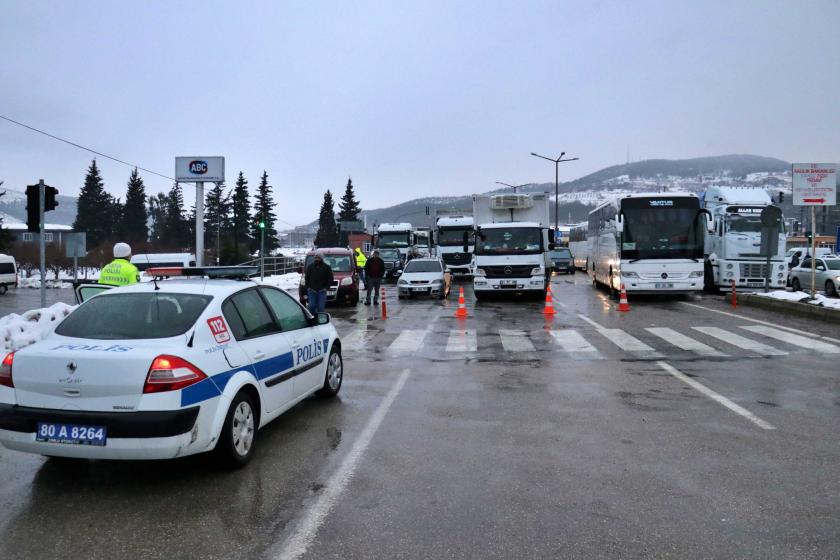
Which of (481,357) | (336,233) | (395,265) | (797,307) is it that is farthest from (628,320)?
(336,233)

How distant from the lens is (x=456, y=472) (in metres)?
4.92

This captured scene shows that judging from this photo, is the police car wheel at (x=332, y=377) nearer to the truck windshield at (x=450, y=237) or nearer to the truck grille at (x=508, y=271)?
the truck grille at (x=508, y=271)

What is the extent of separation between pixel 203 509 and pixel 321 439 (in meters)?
1.68

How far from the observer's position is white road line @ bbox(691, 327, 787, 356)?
1065 cm

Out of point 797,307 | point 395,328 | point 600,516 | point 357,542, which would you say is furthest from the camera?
point 797,307

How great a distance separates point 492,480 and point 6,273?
3243 cm

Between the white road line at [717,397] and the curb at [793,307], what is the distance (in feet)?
27.7

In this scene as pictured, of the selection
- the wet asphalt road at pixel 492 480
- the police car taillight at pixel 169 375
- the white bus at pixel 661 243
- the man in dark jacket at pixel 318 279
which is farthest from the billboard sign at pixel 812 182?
the police car taillight at pixel 169 375

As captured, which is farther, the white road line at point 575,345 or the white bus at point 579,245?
the white bus at point 579,245

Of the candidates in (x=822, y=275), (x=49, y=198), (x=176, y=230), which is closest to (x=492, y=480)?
(x=49, y=198)

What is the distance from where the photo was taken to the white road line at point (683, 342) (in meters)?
10.7

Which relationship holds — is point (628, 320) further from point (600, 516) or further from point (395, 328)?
point (600, 516)

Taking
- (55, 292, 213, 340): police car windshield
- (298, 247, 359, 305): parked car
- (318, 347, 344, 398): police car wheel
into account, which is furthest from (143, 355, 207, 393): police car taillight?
(298, 247, 359, 305): parked car

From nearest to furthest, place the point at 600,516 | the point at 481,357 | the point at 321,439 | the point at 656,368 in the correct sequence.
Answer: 1. the point at 600,516
2. the point at 321,439
3. the point at 656,368
4. the point at 481,357
